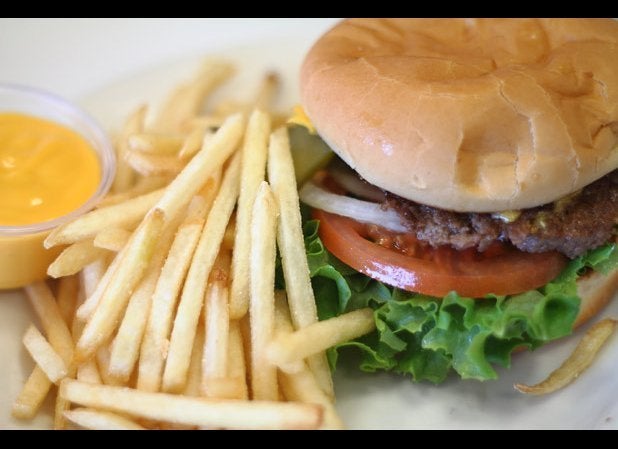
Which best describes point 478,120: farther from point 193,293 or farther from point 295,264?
point 193,293

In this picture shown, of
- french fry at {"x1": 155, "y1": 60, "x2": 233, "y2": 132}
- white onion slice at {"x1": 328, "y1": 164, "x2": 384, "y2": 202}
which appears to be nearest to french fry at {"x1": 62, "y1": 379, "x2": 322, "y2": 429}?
white onion slice at {"x1": 328, "y1": 164, "x2": 384, "y2": 202}

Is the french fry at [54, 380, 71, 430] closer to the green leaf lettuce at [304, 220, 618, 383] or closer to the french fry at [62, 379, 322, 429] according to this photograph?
the french fry at [62, 379, 322, 429]

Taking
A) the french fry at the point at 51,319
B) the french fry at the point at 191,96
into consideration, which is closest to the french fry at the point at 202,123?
the french fry at the point at 191,96

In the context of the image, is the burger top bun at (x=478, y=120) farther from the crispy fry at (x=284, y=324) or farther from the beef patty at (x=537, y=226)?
the crispy fry at (x=284, y=324)

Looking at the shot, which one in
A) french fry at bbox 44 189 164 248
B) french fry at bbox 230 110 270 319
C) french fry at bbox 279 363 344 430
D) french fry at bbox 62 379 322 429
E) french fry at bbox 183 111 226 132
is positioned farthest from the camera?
french fry at bbox 183 111 226 132

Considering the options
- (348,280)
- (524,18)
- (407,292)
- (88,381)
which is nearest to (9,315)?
(88,381)

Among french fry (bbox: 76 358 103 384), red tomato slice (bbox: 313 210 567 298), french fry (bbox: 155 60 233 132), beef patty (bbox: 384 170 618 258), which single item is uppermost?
beef patty (bbox: 384 170 618 258)

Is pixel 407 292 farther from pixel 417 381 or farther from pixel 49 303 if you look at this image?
pixel 49 303
